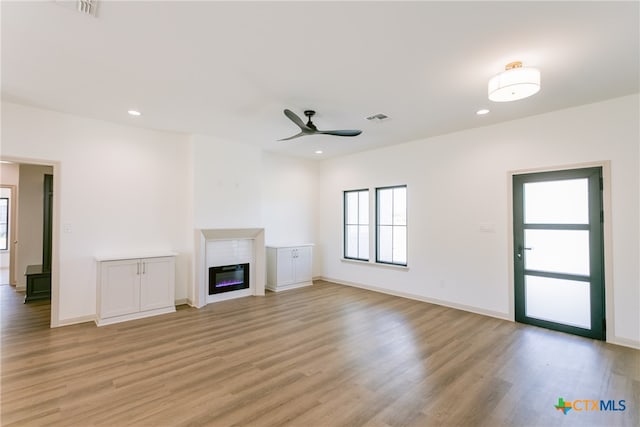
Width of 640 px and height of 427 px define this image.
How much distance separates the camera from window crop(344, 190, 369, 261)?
21.9ft

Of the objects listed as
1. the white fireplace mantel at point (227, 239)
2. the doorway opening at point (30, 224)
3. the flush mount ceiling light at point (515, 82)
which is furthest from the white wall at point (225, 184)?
the flush mount ceiling light at point (515, 82)

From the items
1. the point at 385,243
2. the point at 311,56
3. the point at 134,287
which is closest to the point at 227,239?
the point at 134,287

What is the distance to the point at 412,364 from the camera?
305 centimetres

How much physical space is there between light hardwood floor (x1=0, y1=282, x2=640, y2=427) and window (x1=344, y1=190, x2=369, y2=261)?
2376 mm

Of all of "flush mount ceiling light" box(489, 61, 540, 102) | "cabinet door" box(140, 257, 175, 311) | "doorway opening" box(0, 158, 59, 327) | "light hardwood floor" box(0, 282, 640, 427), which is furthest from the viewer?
"doorway opening" box(0, 158, 59, 327)

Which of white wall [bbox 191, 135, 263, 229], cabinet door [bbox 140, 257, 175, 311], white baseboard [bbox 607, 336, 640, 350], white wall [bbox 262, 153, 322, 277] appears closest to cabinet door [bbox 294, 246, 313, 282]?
white wall [bbox 262, 153, 322, 277]

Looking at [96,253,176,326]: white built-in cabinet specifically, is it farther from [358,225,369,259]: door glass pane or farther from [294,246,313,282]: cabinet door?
[358,225,369,259]: door glass pane

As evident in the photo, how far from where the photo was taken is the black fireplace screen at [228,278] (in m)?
5.39

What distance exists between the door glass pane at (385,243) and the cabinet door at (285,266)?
1864mm

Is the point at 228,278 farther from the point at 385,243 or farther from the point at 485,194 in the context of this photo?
the point at 485,194

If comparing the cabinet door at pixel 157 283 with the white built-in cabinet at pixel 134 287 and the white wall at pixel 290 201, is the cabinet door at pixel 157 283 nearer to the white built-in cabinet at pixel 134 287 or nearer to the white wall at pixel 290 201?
the white built-in cabinet at pixel 134 287

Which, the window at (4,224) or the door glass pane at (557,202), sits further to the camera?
the window at (4,224)

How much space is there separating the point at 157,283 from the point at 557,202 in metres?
5.95

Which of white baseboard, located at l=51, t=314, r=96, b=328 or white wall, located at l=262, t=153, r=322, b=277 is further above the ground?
white wall, located at l=262, t=153, r=322, b=277
